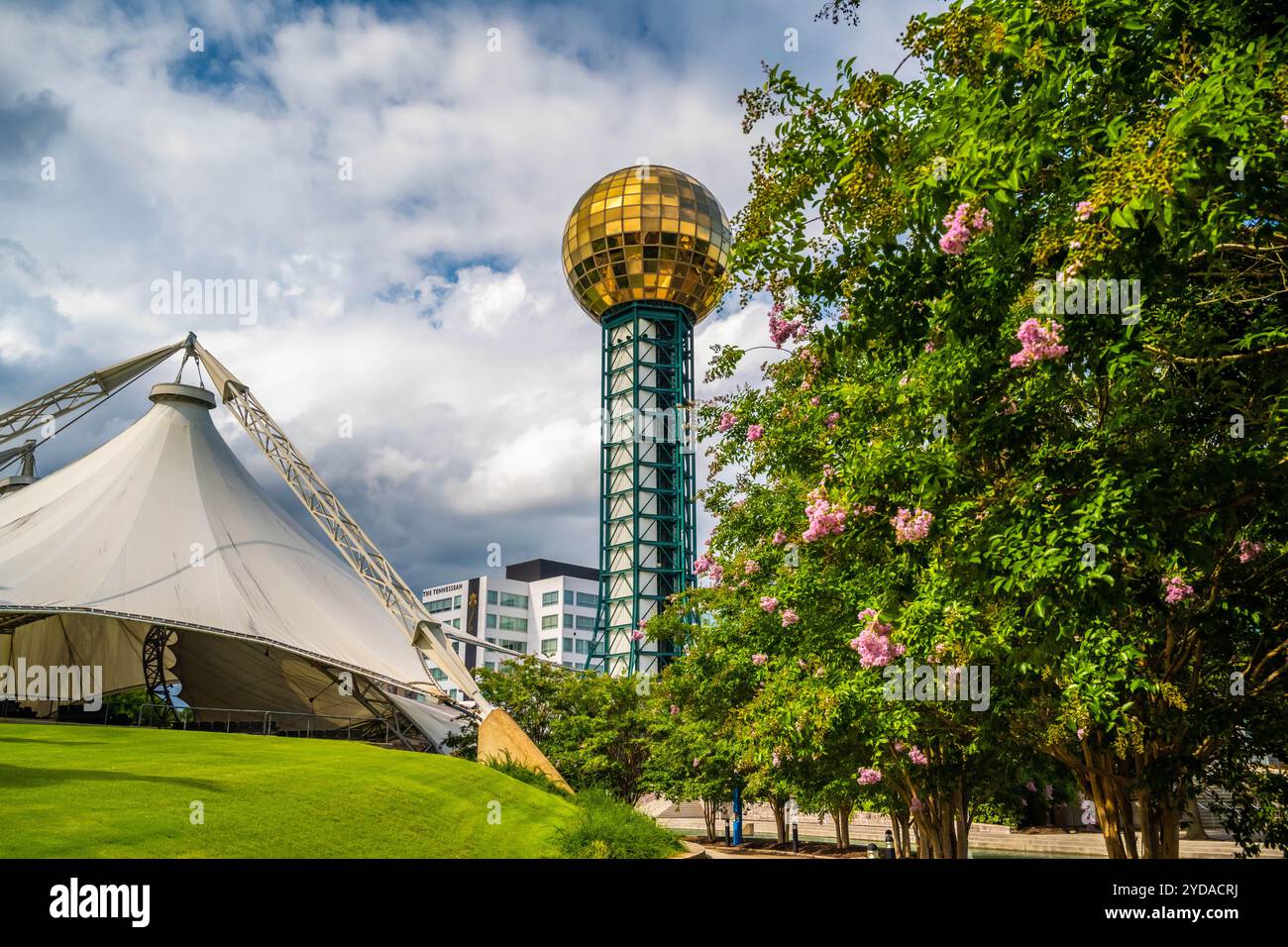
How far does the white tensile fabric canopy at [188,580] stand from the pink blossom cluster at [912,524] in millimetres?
27088

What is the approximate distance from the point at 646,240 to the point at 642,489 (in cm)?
1960

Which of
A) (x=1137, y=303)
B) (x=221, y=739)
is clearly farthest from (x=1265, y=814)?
(x=221, y=739)

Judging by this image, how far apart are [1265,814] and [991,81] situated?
28.9 ft

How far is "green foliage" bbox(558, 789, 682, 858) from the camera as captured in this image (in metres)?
15.0

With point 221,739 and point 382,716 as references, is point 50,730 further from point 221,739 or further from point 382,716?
point 382,716

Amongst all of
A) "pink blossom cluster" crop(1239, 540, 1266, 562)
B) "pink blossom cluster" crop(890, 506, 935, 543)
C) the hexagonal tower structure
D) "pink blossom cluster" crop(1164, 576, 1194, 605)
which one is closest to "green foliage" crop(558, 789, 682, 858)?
"pink blossom cluster" crop(890, 506, 935, 543)

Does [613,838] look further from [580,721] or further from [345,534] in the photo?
[345,534]

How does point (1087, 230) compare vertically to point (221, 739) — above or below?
above

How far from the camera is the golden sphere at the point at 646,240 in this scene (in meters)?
69.1

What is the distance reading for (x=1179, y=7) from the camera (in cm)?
643

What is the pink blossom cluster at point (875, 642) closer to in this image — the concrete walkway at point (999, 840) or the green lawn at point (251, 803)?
the green lawn at point (251, 803)

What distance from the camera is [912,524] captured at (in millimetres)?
8789

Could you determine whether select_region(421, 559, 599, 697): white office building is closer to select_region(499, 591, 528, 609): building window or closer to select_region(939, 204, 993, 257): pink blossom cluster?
select_region(499, 591, 528, 609): building window

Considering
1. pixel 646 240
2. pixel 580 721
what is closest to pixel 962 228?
pixel 580 721
